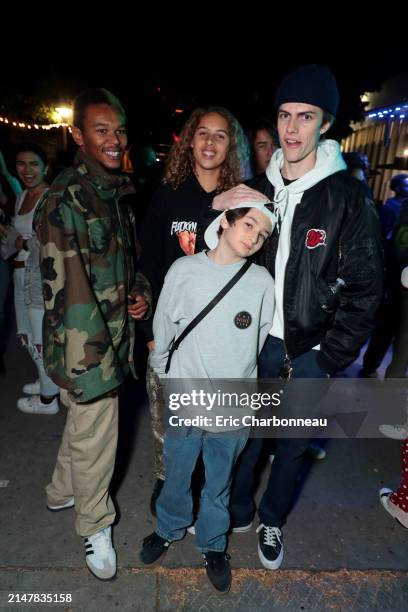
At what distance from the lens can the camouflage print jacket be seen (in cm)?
179

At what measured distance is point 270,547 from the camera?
7.63ft

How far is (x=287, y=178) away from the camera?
212 cm

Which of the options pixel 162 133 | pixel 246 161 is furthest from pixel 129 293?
pixel 162 133

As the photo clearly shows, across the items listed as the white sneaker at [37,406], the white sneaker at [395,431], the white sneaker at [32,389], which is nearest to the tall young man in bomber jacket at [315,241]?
the white sneaker at [395,431]

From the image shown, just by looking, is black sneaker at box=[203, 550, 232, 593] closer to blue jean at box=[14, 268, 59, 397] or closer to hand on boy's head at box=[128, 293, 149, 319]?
hand on boy's head at box=[128, 293, 149, 319]

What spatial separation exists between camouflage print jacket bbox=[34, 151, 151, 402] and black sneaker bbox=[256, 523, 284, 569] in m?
1.30

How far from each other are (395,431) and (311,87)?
300 cm

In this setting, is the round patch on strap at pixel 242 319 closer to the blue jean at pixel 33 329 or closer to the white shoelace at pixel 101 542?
the white shoelace at pixel 101 542

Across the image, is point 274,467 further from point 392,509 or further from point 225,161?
point 225,161

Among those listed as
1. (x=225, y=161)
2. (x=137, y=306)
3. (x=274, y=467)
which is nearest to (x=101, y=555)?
(x=274, y=467)

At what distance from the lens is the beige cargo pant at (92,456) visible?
2.03 m

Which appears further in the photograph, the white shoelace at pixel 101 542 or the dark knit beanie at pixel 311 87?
the white shoelace at pixel 101 542

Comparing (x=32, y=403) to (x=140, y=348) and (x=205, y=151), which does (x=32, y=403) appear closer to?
(x=140, y=348)

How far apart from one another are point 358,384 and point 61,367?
141 inches
